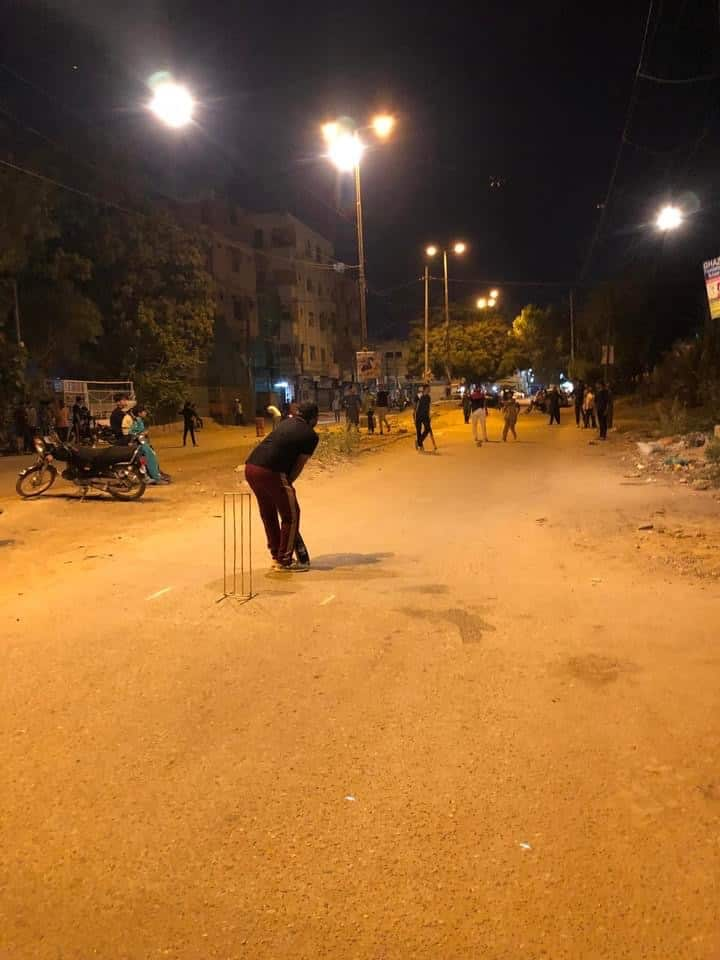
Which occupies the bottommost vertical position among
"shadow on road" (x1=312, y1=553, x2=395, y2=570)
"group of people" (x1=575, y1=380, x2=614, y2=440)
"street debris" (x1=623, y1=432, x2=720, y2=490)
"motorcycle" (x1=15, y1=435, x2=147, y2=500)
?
"shadow on road" (x1=312, y1=553, x2=395, y2=570)

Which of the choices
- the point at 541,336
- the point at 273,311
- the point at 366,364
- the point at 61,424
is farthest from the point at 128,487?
the point at 541,336

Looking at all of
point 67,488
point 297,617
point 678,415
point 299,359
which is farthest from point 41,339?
point 299,359

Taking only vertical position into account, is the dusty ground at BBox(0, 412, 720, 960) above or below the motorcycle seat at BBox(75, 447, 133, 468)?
below

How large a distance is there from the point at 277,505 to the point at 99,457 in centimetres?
661

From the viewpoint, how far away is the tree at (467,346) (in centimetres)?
5709

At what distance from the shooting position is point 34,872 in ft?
9.92

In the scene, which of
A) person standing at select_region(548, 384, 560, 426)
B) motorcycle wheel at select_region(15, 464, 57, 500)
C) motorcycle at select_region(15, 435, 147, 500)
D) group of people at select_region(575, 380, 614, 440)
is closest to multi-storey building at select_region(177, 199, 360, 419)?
person standing at select_region(548, 384, 560, 426)

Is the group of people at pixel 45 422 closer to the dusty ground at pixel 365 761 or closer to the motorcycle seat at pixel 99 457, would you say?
the motorcycle seat at pixel 99 457

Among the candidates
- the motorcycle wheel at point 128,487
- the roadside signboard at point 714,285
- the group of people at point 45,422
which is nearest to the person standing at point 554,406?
the roadside signboard at point 714,285

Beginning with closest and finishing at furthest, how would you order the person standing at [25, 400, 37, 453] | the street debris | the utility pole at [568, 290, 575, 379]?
the street debris
the person standing at [25, 400, 37, 453]
the utility pole at [568, 290, 575, 379]

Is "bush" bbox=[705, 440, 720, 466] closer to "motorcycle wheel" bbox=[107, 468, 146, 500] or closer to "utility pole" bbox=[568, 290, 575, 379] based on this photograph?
"motorcycle wheel" bbox=[107, 468, 146, 500]

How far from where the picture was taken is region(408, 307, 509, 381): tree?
57094 millimetres

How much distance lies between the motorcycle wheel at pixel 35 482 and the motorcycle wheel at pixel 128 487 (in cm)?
142

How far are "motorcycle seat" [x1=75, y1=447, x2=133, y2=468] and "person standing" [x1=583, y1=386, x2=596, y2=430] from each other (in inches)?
813
